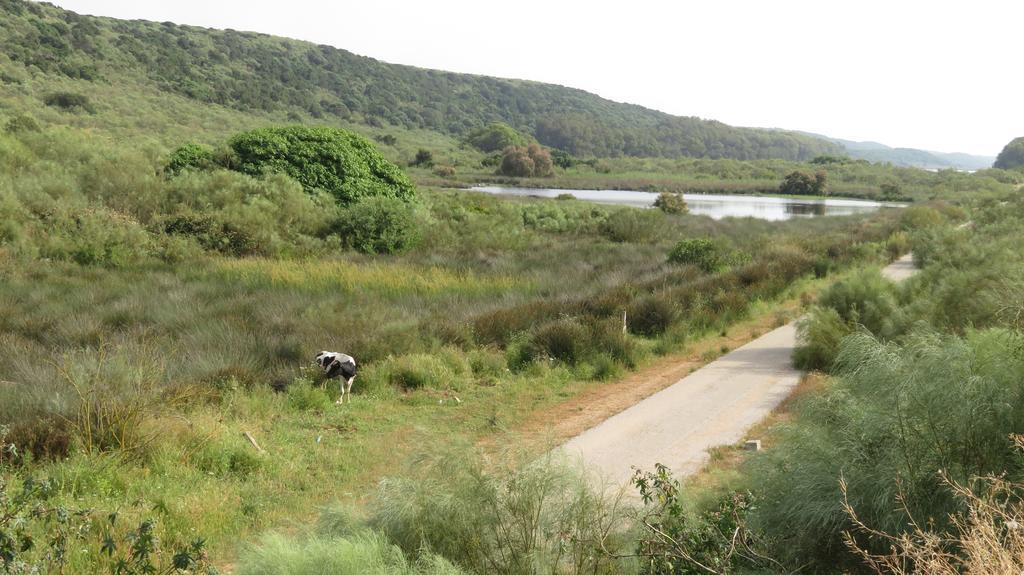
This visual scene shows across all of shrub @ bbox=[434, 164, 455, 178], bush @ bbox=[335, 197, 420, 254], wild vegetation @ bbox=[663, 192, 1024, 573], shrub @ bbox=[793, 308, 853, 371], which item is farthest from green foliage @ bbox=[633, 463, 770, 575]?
shrub @ bbox=[434, 164, 455, 178]

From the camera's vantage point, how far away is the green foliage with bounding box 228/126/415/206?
2697 cm

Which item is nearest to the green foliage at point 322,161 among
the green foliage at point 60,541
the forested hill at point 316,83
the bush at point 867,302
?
the bush at point 867,302

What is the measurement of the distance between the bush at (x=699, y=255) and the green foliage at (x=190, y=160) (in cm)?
1639

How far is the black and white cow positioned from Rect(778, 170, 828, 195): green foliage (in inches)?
3367

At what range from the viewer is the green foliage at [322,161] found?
26969mm

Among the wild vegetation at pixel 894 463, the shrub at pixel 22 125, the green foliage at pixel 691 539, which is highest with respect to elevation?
the shrub at pixel 22 125

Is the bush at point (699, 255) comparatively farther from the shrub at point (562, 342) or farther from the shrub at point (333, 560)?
the shrub at point (333, 560)

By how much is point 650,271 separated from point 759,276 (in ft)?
10.1

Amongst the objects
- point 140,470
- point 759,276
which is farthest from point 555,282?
point 140,470

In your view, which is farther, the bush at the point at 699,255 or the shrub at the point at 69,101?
the shrub at the point at 69,101

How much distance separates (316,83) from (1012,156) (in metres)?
128

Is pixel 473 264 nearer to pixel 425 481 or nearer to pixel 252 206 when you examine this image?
pixel 252 206

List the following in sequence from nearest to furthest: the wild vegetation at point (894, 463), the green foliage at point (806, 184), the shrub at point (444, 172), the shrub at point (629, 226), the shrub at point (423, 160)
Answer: the wild vegetation at point (894, 463) < the shrub at point (629, 226) < the shrub at point (444, 172) < the shrub at point (423, 160) < the green foliage at point (806, 184)

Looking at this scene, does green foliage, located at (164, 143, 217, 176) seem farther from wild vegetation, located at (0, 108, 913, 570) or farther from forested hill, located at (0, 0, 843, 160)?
forested hill, located at (0, 0, 843, 160)
